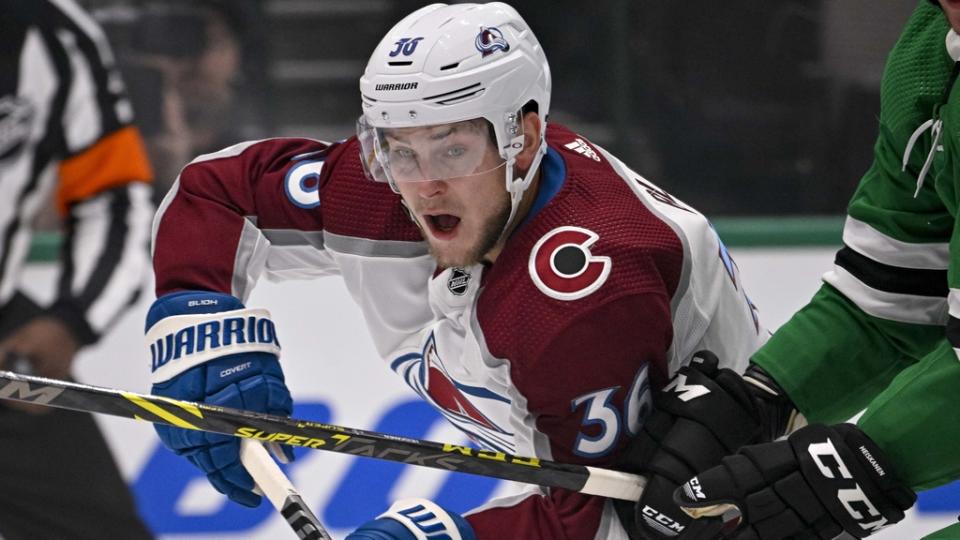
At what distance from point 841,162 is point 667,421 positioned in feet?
5.96

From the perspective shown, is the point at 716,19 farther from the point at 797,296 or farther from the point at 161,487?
the point at 161,487

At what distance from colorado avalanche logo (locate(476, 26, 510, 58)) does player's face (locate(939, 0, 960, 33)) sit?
60cm

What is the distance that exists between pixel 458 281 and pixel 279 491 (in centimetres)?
39

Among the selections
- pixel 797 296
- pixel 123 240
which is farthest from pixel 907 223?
pixel 123 240

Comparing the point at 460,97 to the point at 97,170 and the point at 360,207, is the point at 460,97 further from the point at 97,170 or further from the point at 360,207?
the point at 97,170

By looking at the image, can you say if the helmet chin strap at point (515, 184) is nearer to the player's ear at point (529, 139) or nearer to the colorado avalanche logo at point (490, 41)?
the player's ear at point (529, 139)

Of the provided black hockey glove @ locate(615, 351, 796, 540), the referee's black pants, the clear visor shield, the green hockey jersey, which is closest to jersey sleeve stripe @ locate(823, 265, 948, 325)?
the green hockey jersey

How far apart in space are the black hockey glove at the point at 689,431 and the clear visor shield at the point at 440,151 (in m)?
0.41

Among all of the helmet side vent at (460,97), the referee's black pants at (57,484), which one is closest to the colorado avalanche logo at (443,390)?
the helmet side vent at (460,97)

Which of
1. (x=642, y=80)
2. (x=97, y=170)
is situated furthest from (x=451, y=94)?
(x=642, y=80)

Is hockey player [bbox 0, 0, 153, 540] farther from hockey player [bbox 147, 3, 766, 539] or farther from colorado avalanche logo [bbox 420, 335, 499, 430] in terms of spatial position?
colorado avalanche logo [bbox 420, 335, 499, 430]

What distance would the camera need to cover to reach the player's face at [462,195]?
210 cm

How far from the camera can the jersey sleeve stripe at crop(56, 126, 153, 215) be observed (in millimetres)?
3045

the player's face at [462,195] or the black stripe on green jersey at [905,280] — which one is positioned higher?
the player's face at [462,195]
